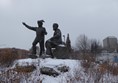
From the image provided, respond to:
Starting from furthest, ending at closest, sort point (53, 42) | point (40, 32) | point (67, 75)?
point (40, 32)
point (53, 42)
point (67, 75)

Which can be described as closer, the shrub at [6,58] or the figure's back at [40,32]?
the shrub at [6,58]

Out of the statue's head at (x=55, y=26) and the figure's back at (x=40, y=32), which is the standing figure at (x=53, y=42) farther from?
the figure's back at (x=40, y=32)

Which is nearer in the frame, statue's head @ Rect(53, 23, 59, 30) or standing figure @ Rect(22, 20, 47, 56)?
standing figure @ Rect(22, 20, 47, 56)

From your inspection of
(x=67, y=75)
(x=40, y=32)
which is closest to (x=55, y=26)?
(x=40, y=32)

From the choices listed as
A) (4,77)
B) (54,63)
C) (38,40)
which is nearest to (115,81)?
(54,63)

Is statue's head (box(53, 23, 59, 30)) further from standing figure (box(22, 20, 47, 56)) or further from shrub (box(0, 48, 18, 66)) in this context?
shrub (box(0, 48, 18, 66))

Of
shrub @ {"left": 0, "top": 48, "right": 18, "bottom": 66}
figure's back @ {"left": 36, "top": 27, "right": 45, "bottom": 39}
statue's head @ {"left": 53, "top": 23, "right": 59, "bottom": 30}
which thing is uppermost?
A: statue's head @ {"left": 53, "top": 23, "right": 59, "bottom": 30}

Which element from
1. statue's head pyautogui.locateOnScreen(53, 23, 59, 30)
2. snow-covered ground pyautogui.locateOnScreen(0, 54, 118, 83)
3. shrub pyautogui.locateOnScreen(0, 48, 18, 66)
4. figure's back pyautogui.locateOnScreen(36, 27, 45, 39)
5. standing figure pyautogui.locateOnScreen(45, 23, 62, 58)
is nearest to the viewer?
snow-covered ground pyautogui.locateOnScreen(0, 54, 118, 83)

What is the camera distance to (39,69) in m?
14.9

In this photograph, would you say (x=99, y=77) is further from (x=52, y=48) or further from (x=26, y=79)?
(x=52, y=48)

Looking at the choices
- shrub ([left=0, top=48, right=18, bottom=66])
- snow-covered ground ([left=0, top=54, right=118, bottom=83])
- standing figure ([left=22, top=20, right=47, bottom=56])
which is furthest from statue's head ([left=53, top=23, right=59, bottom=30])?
shrub ([left=0, top=48, right=18, bottom=66])

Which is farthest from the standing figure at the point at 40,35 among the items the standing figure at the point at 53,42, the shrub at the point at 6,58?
the shrub at the point at 6,58

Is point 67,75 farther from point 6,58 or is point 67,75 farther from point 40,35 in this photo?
point 40,35

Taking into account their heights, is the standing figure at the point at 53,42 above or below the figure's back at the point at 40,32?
below
